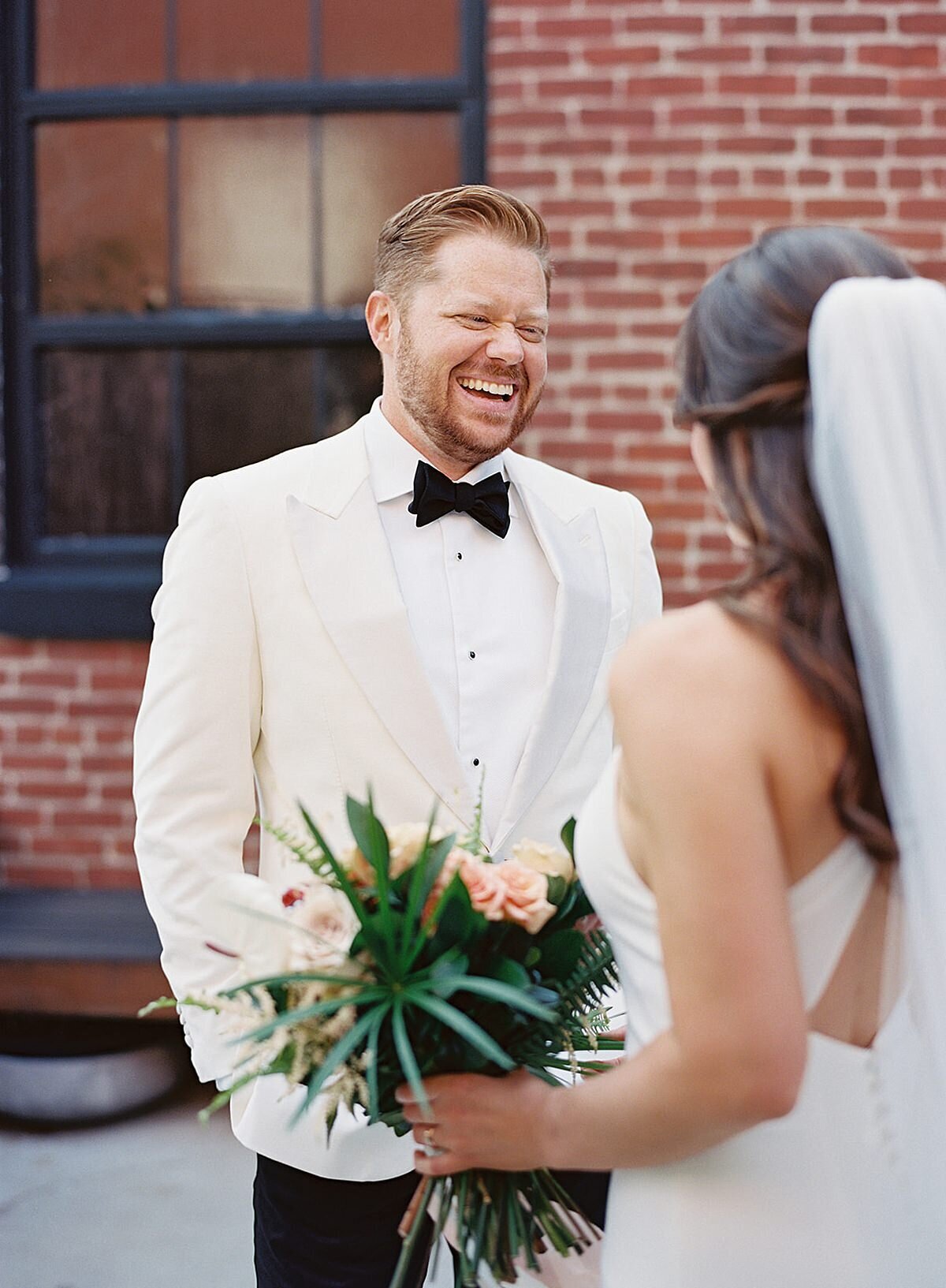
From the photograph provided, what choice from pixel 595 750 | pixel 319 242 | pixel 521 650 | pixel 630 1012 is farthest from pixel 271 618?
pixel 319 242

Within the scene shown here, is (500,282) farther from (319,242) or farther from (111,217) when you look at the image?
(111,217)

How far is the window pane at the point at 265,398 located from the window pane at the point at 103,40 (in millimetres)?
1011

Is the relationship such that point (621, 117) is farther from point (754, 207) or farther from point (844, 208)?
point (844, 208)

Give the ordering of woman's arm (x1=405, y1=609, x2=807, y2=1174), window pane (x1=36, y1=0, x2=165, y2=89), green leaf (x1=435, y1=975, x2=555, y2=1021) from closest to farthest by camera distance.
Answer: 1. woman's arm (x1=405, y1=609, x2=807, y2=1174)
2. green leaf (x1=435, y1=975, x2=555, y2=1021)
3. window pane (x1=36, y1=0, x2=165, y2=89)

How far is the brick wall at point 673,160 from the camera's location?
14.4ft

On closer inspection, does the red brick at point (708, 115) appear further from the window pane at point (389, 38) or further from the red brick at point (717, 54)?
the window pane at point (389, 38)

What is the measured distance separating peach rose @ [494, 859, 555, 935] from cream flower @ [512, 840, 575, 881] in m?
0.06

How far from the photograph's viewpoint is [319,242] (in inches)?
189

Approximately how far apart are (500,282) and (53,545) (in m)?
2.99

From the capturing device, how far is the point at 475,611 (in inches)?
95.2

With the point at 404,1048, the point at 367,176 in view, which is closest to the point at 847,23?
the point at 367,176

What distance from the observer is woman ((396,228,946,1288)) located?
130cm

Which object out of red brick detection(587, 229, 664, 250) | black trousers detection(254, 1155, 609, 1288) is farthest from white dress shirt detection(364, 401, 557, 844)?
red brick detection(587, 229, 664, 250)

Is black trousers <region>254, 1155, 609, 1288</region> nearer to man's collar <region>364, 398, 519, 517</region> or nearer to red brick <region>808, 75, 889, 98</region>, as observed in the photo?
man's collar <region>364, 398, 519, 517</region>
